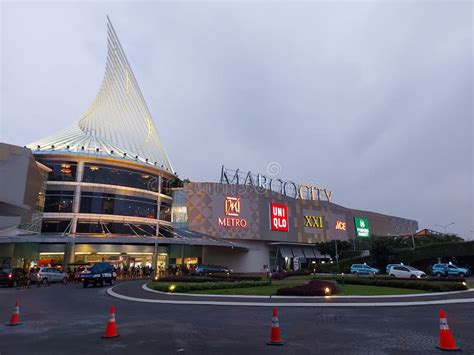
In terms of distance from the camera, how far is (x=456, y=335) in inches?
365

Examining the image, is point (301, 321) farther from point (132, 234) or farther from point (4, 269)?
point (132, 234)

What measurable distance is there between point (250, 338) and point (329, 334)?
2155 mm

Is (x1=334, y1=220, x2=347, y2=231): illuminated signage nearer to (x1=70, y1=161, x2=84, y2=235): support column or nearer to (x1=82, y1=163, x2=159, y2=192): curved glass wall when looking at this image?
(x1=82, y1=163, x2=159, y2=192): curved glass wall

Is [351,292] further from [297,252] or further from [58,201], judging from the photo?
[297,252]

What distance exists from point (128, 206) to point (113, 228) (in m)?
4.10

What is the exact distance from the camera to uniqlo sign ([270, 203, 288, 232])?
6469 cm

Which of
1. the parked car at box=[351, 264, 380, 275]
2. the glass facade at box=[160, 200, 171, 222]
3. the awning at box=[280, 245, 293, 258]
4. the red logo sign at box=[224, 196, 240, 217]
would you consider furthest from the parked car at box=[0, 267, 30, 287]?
the awning at box=[280, 245, 293, 258]

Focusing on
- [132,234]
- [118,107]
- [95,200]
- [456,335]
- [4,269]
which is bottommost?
[456,335]

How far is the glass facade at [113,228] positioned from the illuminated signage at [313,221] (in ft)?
105

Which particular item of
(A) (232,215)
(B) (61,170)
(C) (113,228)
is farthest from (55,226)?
(A) (232,215)

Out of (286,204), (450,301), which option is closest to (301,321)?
(450,301)

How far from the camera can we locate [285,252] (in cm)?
6781

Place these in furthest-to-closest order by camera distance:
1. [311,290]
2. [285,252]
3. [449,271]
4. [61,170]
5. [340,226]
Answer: [340,226] < [285,252] < [61,170] < [449,271] < [311,290]

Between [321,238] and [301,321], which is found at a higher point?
[321,238]
